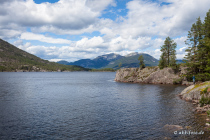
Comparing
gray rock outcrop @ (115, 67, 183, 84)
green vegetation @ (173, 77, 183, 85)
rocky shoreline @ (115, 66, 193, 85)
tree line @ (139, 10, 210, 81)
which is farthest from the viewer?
gray rock outcrop @ (115, 67, 183, 84)

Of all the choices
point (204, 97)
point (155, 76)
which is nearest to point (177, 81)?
point (155, 76)

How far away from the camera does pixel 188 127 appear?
23375mm

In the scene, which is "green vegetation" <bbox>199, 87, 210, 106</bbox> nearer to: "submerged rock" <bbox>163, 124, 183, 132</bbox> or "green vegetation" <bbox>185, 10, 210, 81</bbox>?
"submerged rock" <bbox>163, 124, 183, 132</bbox>

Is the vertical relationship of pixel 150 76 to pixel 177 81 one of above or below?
above

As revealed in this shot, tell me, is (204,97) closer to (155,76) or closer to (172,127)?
(172,127)

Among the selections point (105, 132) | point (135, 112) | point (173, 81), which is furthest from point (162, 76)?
point (105, 132)

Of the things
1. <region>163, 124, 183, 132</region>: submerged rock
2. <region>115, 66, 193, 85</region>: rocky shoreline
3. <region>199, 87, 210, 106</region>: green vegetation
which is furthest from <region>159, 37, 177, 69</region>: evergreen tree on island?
<region>163, 124, 183, 132</region>: submerged rock

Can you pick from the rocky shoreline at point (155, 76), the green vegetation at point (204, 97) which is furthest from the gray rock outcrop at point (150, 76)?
the green vegetation at point (204, 97)

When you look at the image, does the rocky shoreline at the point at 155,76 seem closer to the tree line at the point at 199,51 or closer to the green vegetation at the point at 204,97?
A: the tree line at the point at 199,51

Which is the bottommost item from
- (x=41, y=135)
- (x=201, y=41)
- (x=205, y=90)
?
(x=41, y=135)

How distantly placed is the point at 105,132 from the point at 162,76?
8216 centimetres

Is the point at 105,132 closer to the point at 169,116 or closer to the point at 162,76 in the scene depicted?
the point at 169,116

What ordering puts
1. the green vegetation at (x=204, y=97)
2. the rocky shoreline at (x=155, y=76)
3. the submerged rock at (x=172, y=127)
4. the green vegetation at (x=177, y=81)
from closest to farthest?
the submerged rock at (x=172, y=127) < the green vegetation at (x=204, y=97) < the green vegetation at (x=177, y=81) < the rocky shoreline at (x=155, y=76)

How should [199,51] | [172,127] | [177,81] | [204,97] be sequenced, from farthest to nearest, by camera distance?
1. [177,81]
2. [199,51]
3. [204,97]
4. [172,127]
